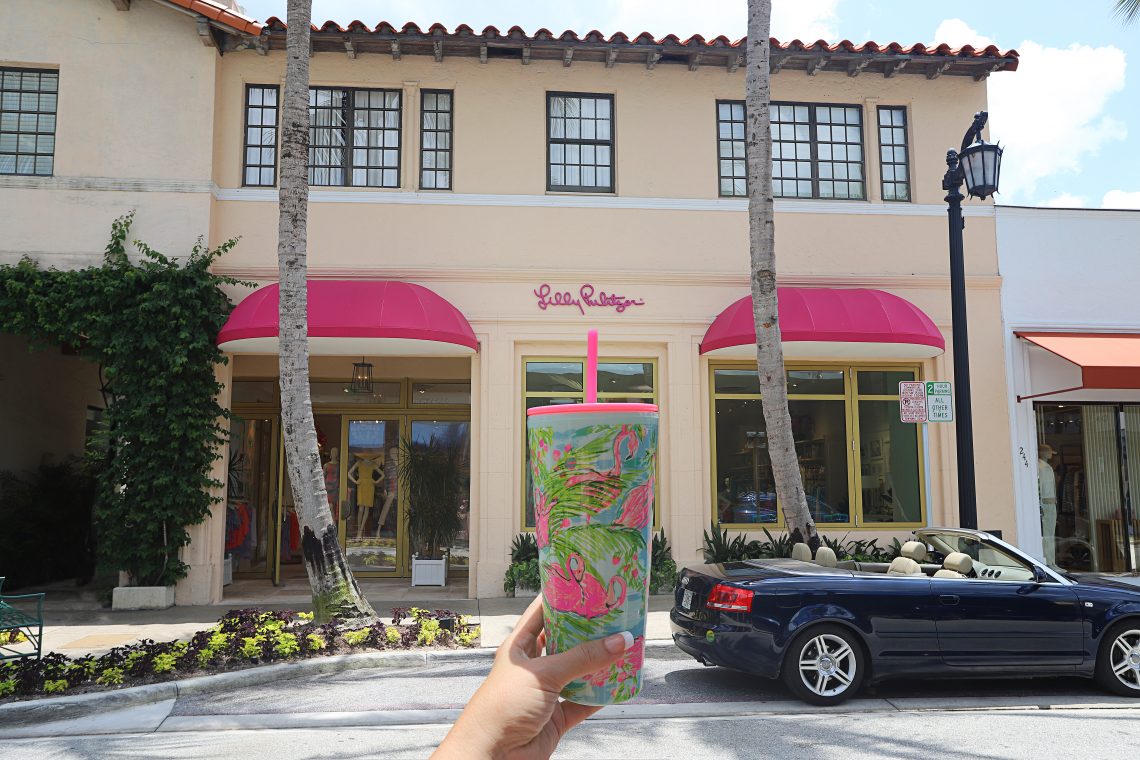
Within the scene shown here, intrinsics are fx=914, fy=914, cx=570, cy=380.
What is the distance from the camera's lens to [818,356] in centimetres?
1401

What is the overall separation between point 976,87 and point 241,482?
1372cm

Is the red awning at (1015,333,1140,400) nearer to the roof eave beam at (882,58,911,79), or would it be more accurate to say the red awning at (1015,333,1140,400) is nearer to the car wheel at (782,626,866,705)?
the roof eave beam at (882,58,911,79)

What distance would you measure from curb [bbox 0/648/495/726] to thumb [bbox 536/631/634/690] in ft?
23.8

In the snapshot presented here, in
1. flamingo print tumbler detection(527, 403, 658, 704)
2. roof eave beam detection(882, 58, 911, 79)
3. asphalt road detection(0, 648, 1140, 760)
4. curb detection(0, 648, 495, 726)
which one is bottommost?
asphalt road detection(0, 648, 1140, 760)

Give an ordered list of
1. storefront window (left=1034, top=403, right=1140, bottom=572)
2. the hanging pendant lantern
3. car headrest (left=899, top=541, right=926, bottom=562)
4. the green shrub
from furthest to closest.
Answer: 1. the hanging pendant lantern
2. storefront window (left=1034, top=403, right=1140, bottom=572)
3. the green shrub
4. car headrest (left=899, top=541, right=926, bottom=562)

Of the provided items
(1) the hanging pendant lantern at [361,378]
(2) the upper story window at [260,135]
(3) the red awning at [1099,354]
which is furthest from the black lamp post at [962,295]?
(2) the upper story window at [260,135]

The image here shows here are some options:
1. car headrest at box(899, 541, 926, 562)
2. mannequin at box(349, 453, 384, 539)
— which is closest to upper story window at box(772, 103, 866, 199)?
car headrest at box(899, 541, 926, 562)

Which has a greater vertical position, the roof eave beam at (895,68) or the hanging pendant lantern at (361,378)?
the roof eave beam at (895,68)

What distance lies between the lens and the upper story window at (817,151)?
48.1 feet

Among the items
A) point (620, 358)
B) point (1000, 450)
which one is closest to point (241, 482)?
point (620, 358)

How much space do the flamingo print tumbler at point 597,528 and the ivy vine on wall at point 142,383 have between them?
11886mm

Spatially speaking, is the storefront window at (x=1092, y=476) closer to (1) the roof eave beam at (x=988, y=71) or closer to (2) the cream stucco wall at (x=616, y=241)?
(2) the cream stucco wall at (x=616, y=241)

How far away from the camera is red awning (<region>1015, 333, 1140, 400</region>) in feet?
42.0

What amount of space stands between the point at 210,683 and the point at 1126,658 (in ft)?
26.8
